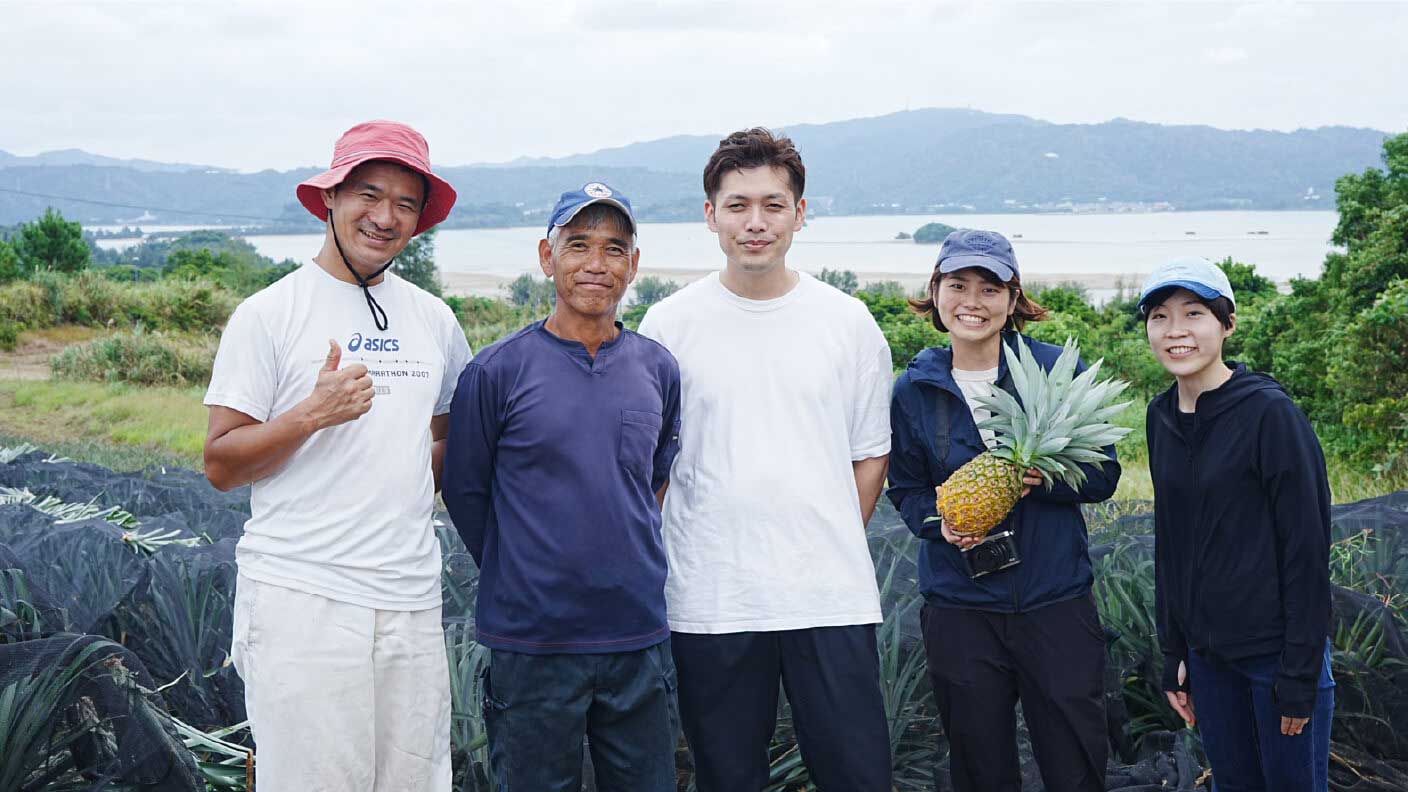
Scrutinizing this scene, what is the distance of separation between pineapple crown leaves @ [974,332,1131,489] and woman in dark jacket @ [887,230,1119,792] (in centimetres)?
8

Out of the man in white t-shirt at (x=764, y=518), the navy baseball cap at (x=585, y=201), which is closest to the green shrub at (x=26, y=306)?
the navy baseball cap at (x=585, y=201)

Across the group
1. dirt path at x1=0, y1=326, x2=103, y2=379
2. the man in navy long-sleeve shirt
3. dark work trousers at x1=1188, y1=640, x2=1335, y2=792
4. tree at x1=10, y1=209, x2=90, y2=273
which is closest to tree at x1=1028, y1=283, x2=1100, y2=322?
dark work trousers at x1=1188, y1=640, x2=1335, y2=792

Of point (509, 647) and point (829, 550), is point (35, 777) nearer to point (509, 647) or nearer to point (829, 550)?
point (509, 647)

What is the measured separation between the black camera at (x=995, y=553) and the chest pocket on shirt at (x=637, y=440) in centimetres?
108

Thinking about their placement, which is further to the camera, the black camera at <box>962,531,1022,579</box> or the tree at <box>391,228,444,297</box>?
the tree at <box>391,228,444,297</box>

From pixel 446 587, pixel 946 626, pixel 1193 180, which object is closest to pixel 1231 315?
pixel 946 626

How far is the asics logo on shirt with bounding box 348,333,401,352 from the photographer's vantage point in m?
3.27

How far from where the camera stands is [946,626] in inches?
149

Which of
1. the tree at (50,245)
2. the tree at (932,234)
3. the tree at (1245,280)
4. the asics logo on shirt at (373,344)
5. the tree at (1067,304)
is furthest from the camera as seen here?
the tree at (932,234)

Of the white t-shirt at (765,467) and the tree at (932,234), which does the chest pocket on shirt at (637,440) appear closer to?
the white t-shirt at (765,467)

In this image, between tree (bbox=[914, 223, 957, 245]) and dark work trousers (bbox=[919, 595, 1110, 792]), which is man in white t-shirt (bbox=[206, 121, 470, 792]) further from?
tree (bbox=[914, 223, 957, 245])

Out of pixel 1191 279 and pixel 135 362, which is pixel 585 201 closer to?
pixel 1191 279

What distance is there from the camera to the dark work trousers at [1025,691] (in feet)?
12.0

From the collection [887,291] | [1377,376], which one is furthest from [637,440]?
[887,291]
